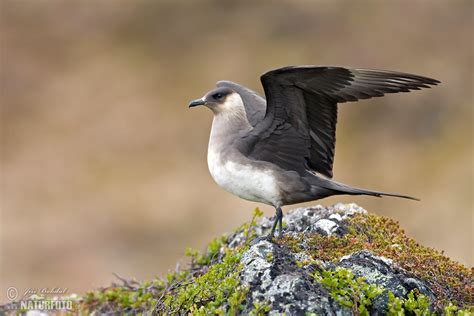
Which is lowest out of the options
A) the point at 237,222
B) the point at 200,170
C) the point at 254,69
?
the point at 237,222

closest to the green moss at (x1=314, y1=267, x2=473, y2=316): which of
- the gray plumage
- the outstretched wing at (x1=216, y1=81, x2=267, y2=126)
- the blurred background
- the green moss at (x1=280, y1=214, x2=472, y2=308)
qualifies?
the green moss at (x1=280, y1=214, x2=472, y2=308)

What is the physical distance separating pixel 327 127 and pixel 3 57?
63.7 feet

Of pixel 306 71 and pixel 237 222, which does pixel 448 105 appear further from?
pixel 306 71

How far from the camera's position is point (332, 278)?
5.88 meters

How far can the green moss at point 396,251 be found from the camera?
6.36m

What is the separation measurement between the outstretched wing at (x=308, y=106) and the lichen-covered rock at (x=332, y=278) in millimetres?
564

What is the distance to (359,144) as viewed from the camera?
21578mm

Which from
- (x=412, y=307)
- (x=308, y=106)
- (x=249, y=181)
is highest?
(x=308, y=106)

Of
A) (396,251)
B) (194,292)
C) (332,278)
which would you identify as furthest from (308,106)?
(194,292)

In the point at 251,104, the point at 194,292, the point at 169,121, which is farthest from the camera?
the point at 169,121

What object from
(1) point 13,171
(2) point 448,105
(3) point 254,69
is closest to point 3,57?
(1) point 13,171

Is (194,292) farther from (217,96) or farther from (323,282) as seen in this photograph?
(217,96)

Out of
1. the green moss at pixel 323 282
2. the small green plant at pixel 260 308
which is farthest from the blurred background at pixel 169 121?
the small green plant at pixel 260 308

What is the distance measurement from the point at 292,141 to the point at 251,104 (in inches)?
36.9
